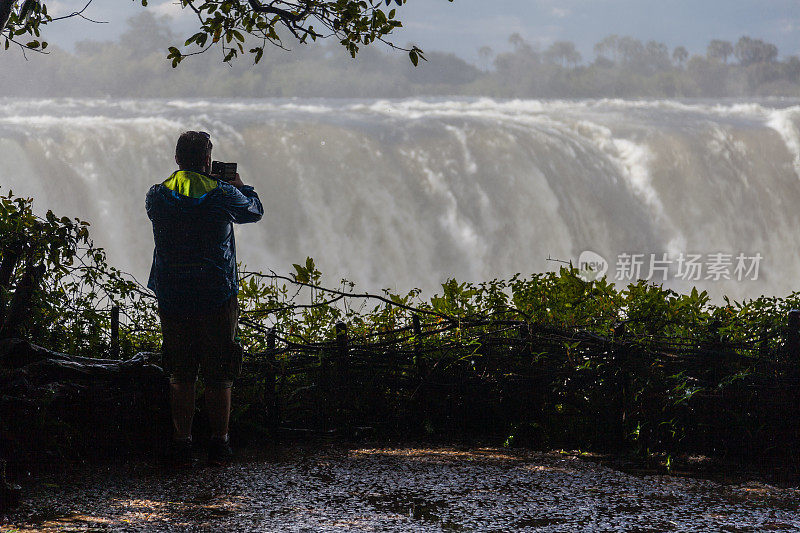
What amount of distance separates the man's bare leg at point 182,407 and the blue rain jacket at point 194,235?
419mm

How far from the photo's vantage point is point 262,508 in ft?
12.2

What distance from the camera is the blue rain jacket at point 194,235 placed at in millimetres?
4242

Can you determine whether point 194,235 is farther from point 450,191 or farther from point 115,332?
point 450,191

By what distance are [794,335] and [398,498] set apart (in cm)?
229

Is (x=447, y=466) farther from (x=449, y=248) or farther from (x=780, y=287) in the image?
(x=780, y=287)

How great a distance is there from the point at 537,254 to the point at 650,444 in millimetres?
14525

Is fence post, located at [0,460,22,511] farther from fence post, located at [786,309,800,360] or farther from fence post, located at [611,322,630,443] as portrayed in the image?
fence post, located at [786,309,800,360]

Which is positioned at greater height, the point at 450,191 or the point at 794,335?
the point at 450,191

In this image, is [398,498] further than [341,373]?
No

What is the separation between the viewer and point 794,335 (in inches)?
174

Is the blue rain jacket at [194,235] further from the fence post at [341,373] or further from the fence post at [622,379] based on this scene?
the fence post at [622,379]

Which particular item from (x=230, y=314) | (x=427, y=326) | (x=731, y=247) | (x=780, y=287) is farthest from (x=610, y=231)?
(x=230, y=314)

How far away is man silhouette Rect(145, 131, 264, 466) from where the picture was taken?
4.25 metres

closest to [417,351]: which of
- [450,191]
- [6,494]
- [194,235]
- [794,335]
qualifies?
[194,235]
